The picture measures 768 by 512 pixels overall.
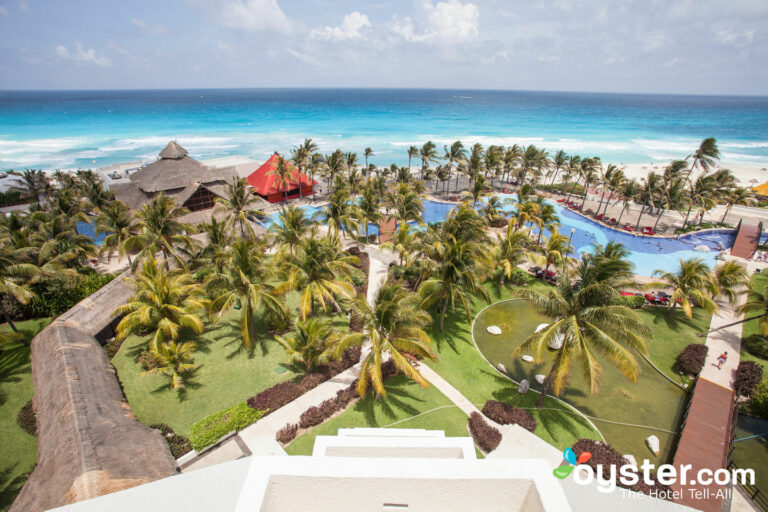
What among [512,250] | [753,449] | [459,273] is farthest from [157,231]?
[753,449]

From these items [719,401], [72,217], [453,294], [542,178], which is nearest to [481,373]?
[453,294]

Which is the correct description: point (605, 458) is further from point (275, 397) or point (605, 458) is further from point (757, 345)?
point (757, 345)

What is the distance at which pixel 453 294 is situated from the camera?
19.7 m

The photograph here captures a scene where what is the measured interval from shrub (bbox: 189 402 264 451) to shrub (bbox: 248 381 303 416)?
0.31 meters

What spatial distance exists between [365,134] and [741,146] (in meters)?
109

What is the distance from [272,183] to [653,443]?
1690 inches

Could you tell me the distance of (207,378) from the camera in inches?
710

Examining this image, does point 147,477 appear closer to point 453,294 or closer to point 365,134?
point 453,294

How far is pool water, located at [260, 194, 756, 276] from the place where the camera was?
110 feet

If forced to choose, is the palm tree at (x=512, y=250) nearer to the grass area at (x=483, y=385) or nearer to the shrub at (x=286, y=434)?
the grass area at (x=483, y=385)

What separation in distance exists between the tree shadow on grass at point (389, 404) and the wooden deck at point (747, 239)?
125 feet

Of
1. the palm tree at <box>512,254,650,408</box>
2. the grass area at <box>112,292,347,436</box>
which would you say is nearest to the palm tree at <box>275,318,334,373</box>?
the grass area at <box>112,292,347,436</box>

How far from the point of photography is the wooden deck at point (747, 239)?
33.8 meters

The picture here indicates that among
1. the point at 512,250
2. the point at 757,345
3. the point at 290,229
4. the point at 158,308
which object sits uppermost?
the point at 290,229
